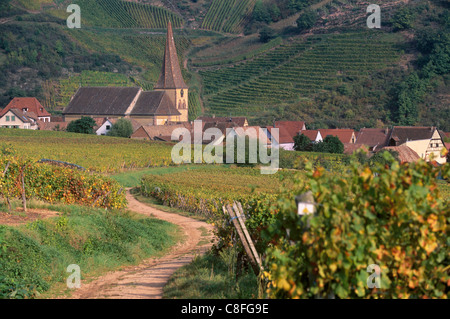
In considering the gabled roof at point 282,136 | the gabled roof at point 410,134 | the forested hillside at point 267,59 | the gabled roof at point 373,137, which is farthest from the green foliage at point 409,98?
the gabled roof at point 282,136

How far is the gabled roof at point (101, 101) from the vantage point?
73.0 m

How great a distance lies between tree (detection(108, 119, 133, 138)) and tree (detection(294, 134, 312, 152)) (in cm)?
1837

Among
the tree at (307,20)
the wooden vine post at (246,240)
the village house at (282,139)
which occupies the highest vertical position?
the tree at (307,20)

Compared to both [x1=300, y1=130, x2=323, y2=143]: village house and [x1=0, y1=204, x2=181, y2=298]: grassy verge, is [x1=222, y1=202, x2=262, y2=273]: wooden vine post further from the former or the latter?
[x1=300, y1=130, x2=323, y2=143]: village house

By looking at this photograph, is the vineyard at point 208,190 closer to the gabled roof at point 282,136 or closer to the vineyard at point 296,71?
the gabled roof at point 282,136

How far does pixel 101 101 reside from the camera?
74375 mm

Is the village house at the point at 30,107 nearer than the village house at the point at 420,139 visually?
No

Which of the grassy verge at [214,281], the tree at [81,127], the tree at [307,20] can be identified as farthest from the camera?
the tree at [307,20]

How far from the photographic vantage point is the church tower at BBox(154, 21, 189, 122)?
79438 mm

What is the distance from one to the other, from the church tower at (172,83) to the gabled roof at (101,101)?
5.86m

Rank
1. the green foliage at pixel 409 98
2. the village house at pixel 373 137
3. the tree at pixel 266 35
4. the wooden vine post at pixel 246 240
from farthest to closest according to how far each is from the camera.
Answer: the tree at pixel 266 35, the green foliage at pixel 409 98, the village house at pixel 373 137, the wooden vine post at pixel 246 240

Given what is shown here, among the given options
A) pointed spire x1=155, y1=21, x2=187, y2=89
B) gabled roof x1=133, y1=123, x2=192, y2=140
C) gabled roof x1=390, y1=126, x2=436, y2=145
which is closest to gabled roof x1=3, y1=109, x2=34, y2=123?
gabled roof x1=133, y1=123, x2=192, y2=140

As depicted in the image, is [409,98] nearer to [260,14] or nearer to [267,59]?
[267,59]

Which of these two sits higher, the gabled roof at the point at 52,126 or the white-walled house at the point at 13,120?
the white-walled house at the point at 13,120
